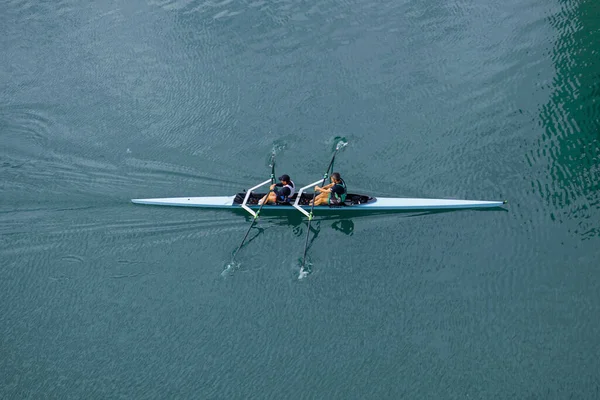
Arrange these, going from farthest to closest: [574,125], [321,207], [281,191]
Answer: [574,125] < [321,207] < [281,191]

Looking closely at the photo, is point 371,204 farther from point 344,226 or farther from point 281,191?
point 281,191

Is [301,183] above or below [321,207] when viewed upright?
above

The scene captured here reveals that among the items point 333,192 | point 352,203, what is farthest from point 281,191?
point 352,203

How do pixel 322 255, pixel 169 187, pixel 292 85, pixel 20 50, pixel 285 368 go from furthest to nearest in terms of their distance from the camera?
pixel 20 50
pixel 292 85
pixel 169 187
pixel 322 255
pixel 285 368

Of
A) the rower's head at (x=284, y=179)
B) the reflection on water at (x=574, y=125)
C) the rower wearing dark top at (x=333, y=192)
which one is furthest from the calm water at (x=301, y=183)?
the rower's head at (x=284, y=179)

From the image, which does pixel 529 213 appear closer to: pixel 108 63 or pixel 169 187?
pixel 169 187

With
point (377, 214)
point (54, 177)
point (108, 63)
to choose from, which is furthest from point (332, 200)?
point (108, 63)
